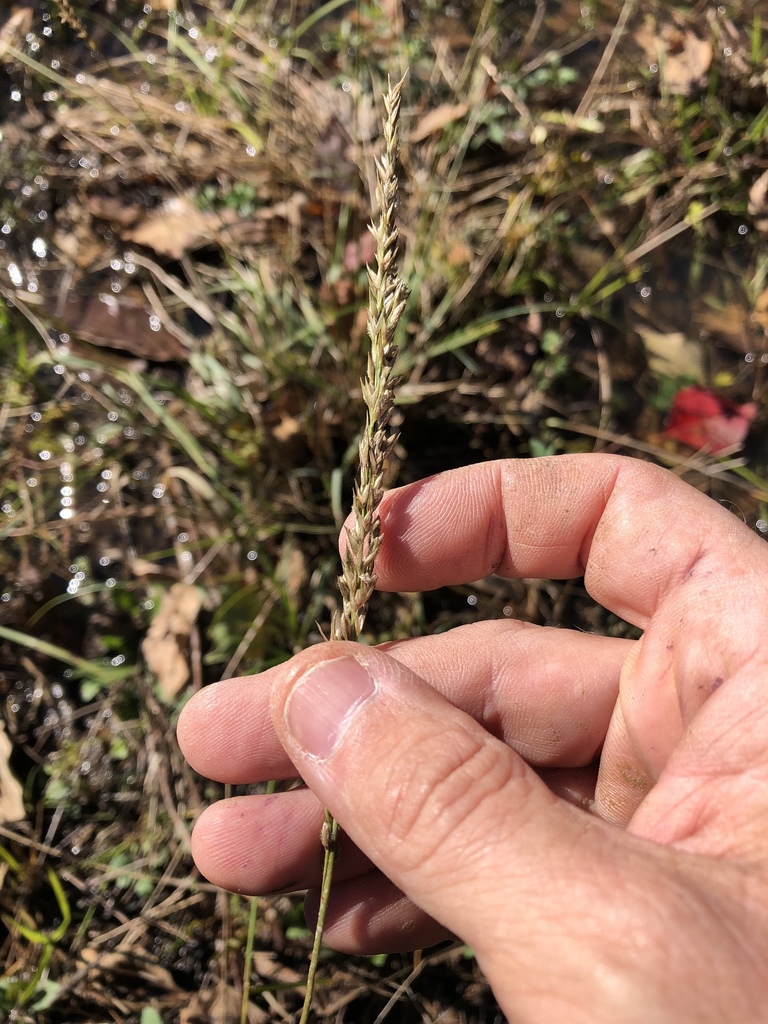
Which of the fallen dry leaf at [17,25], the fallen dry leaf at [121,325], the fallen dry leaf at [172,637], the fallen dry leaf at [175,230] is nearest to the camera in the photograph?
the fallen dry leaf at [172,637]

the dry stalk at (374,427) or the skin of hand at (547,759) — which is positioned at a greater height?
the dry stalk at (374,427)

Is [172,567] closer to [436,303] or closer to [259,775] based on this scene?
[259,775]

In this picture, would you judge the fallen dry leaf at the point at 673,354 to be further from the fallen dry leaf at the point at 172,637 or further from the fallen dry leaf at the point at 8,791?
the fallen dry leaf at the point at 8,791

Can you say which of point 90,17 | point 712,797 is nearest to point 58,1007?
point 712,797

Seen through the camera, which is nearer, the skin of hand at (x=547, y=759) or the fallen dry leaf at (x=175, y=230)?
the skin of hand at (x=547, y=759)

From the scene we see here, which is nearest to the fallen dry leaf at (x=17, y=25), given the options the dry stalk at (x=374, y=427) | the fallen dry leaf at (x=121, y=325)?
the fallen dry leaf at (x=121, y=325)

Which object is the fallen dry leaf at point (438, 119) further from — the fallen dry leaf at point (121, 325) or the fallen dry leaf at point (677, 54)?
the fallen dry leaf at point (121, 325)

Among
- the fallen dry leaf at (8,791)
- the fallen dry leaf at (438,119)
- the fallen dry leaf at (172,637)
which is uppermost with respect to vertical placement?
the fallen dry leaf at (438,119)

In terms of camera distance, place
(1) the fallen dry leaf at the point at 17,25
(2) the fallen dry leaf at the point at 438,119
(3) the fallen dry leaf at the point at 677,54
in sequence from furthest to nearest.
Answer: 1. (1) the fallen dry leaf at the point at 17,25
2. (3) the fallen dry leaf at the point at 677,54
3. (2) the fallen dry leaf at the point at 438,119
